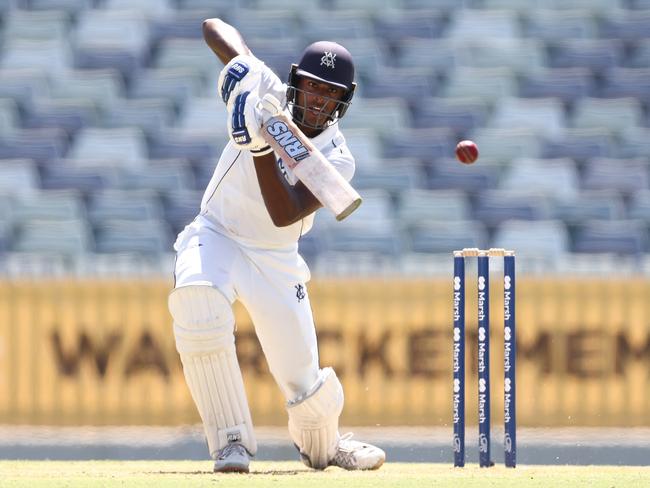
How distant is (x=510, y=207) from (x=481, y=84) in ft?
5.37

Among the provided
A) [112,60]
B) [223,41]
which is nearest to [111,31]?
[112,60]

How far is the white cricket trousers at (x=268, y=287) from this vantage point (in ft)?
16.3

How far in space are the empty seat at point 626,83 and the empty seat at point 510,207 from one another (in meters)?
1.50

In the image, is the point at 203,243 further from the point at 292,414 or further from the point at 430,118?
the point at 430,118

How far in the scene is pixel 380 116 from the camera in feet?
36.1

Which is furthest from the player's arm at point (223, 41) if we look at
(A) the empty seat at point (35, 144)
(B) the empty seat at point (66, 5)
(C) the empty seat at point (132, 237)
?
(B) the empty seat at point (66, 5)

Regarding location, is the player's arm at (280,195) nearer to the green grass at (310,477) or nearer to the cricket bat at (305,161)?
the cricket bat at (305,161)

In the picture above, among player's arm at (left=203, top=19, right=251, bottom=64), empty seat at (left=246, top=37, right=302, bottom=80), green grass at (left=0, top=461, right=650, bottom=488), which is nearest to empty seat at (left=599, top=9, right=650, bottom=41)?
empty seat at (left=246, top=37, right=302, bottom=80)

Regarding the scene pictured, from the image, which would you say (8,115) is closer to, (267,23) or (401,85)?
(267,23)

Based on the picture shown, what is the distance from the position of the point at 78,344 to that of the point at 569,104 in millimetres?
4687

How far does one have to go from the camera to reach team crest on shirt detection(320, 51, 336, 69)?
4949 mm

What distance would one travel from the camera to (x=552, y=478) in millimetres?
4691

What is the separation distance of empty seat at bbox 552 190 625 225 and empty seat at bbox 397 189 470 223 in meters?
0.66

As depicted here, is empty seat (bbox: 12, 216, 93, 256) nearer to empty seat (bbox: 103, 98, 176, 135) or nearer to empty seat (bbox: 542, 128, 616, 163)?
empty seat (bbox: 103, 98, 176, 135)
